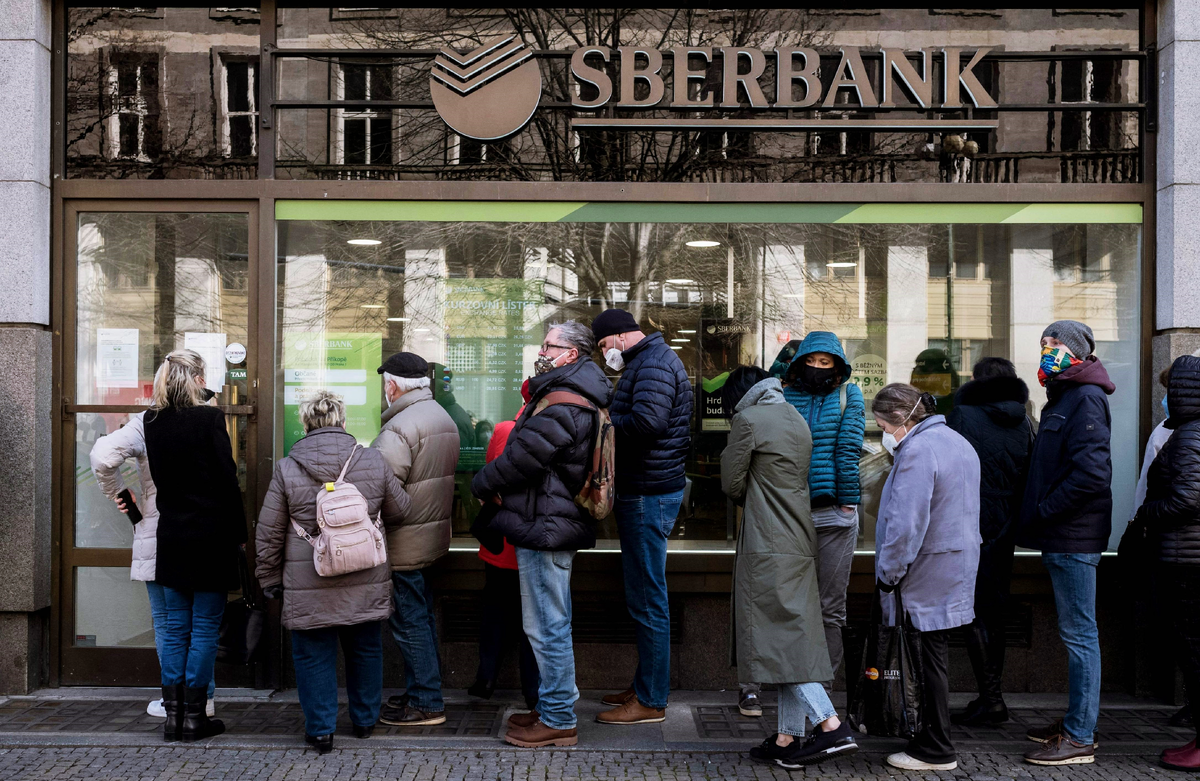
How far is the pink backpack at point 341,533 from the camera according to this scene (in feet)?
15.3

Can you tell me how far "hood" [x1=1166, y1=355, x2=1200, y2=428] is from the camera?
4.71 meters

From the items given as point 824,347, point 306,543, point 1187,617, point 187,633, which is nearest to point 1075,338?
point 824,347

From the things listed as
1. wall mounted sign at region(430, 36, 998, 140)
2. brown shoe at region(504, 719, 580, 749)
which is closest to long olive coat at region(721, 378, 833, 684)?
brown shoe at region(504, 719, 580, 749)

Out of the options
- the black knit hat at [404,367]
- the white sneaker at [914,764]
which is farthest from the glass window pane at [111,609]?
the white sneaker at [914,764]

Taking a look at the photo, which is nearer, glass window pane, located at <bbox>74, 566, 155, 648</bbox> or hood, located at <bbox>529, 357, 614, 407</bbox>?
hood, located at <bbox>529, 357, 614, 407</bbox>

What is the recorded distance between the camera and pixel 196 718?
5133 millimetres

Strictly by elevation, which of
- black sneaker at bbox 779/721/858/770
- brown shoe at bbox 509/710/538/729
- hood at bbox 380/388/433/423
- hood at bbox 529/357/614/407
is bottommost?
brown shoe at bbox 509/710/538/729

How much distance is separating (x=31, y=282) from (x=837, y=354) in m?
4.72

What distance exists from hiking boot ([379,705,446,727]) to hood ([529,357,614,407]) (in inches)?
73.2

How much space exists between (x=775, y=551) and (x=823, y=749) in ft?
3.13

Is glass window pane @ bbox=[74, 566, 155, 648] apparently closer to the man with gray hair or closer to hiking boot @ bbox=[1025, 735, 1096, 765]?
the man with gray hair

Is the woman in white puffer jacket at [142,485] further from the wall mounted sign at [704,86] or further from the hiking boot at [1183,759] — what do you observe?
the hiking boot at [1183,759]

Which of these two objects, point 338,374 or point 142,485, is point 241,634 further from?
point 338,374

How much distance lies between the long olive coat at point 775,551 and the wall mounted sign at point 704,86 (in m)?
2.42
